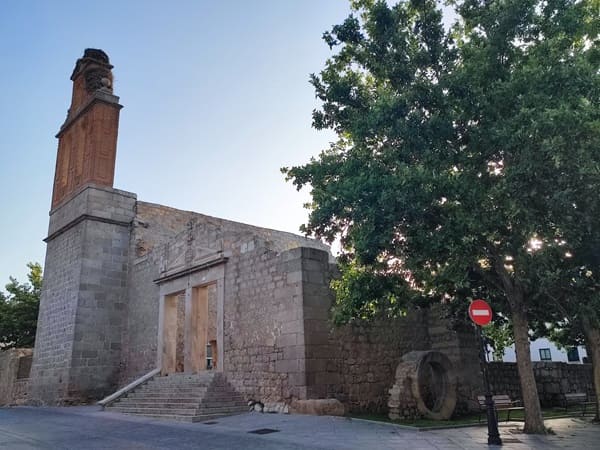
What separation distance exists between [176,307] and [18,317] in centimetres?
1316

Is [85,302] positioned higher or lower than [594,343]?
higher

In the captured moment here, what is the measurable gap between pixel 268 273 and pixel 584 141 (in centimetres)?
705

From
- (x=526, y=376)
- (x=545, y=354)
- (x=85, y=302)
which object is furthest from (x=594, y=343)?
(x=545, y=354)

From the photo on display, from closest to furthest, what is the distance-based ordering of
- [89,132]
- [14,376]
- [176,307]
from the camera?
[176,307] < [89,132] < [14,376]

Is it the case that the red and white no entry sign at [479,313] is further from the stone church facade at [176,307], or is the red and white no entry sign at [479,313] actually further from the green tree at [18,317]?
the green tree at [18,317]

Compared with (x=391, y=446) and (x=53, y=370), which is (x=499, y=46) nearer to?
(x=391, y=446)

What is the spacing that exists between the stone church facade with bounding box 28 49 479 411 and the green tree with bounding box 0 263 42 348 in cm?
618

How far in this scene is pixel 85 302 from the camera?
17.0 meters

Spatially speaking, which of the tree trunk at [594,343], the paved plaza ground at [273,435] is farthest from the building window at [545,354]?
the tree trunk at [594,343]

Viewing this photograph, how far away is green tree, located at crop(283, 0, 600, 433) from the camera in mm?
7531

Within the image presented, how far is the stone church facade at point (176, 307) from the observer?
10.8m

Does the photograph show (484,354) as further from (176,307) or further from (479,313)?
(176,307)

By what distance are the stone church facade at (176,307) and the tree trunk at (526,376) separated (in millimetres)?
3797

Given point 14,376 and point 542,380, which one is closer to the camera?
point 542,380
